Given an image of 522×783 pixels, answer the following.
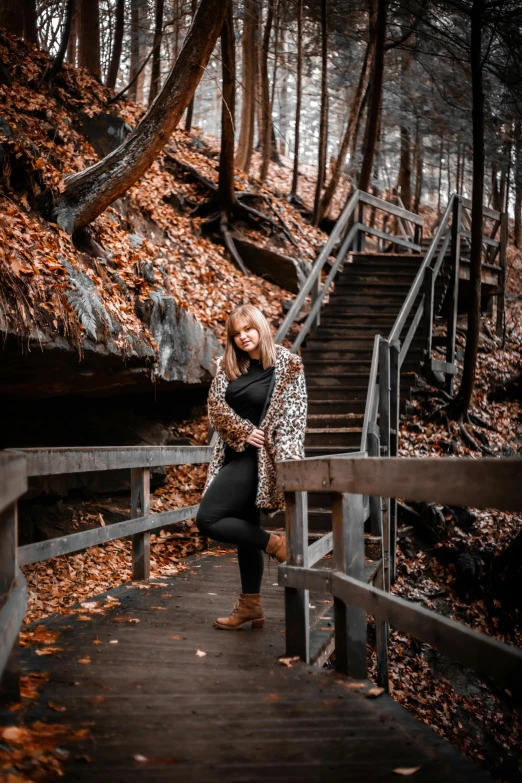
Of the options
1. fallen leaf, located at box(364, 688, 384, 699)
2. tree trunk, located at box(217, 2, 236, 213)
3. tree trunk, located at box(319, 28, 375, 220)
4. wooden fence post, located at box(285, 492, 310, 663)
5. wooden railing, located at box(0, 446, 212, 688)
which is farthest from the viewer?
tree trunk, located at box(319, 28, 375, 220)

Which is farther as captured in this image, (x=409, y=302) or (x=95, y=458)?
(x=409, y=302)

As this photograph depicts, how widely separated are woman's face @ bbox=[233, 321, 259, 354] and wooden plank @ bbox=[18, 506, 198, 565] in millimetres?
1691

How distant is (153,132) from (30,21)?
699 centimetres

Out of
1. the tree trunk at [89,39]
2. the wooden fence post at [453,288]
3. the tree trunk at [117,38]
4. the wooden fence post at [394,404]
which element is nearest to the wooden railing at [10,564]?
the wooden fence post at [394,404]

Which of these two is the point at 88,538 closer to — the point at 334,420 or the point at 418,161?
the point at 334,420

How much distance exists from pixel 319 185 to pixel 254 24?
17.3ft

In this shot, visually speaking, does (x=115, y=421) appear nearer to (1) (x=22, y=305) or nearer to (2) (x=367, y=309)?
(1) (x=22, y=305)

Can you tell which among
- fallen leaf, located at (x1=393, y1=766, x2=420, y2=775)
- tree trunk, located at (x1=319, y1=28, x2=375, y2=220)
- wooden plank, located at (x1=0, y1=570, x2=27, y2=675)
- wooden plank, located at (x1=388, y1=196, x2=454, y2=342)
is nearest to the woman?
wooden plank, located at (x1=0, y1=570, x2=27, y2=675)

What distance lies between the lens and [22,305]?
6.74 metres

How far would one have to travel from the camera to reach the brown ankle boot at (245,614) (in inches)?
180

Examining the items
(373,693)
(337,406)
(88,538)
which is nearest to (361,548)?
(373,693)

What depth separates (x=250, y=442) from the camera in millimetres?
4461

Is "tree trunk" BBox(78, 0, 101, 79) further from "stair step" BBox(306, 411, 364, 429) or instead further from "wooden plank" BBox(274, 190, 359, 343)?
"stair step" BBox(306, 411, 364, 429)

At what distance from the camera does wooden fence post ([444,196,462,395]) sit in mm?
13429
